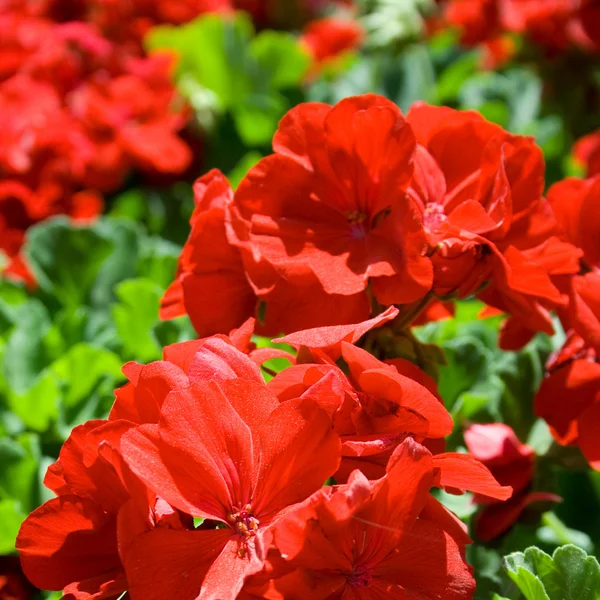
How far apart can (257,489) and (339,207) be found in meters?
0.26

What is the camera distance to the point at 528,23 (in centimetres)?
182

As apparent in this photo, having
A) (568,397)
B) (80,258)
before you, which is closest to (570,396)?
(568,397)

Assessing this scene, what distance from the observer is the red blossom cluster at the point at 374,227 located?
66 cm

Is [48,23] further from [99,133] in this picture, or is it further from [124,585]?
[124,585]

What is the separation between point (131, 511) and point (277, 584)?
0.31ft

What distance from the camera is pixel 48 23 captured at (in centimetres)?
180

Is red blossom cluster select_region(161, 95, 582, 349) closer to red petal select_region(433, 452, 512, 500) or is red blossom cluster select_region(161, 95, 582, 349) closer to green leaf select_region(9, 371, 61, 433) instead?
red petal select_region(433, 452, 512, 500)

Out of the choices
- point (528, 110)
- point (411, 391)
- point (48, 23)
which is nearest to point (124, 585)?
point (411, 391)

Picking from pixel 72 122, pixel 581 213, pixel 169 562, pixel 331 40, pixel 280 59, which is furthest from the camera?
pixel 331 40

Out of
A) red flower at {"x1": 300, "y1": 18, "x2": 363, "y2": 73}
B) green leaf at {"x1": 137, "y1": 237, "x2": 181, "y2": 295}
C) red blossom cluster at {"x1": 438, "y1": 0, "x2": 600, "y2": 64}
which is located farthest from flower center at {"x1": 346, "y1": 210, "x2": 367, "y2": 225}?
red flower at {"x1": 300, "y1": 18, "x2": 363, "y2": 73}

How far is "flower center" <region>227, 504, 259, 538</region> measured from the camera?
1.78ft

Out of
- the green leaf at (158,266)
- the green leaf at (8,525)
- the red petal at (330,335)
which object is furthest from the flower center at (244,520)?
the green leaf at (158,266)

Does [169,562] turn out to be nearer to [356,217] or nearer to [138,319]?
[356,217]

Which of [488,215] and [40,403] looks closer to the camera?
[488,215]
